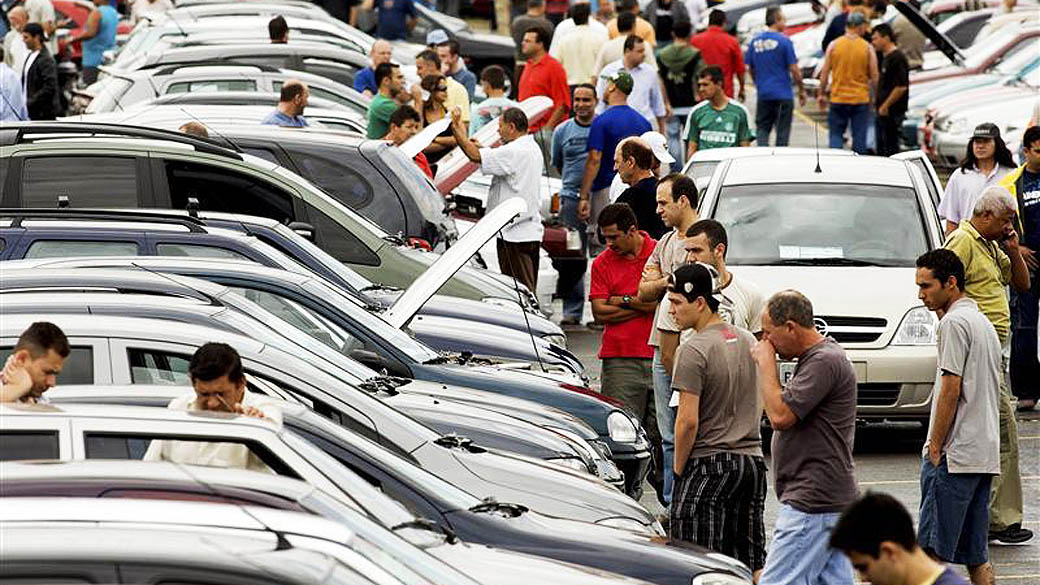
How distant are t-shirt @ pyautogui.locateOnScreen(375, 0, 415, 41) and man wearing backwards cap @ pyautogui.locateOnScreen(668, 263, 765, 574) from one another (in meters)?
22.8

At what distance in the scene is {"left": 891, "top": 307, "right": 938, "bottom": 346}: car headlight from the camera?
533 inches

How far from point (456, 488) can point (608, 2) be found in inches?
854

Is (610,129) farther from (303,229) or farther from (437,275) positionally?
(437,275)

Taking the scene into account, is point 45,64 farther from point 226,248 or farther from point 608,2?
point 226,248

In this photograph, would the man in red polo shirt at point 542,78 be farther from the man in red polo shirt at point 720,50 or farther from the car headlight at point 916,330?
the car headlight at point 916,330

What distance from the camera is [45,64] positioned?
24.2m

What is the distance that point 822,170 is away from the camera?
15.2m

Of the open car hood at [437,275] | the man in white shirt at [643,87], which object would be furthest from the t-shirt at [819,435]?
the man in white shirt at [643,87]

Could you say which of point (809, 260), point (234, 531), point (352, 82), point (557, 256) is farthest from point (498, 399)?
point (352, 82)

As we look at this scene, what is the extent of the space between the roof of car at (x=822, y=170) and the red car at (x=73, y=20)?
789 inches

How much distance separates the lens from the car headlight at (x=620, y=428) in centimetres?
1091

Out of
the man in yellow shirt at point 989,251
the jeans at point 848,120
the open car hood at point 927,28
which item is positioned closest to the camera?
the man in yellow shirt at point 989,251

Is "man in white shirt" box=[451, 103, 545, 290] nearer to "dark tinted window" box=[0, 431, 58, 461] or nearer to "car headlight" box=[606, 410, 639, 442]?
"car headlight" box=[606, 410, 639, 442]

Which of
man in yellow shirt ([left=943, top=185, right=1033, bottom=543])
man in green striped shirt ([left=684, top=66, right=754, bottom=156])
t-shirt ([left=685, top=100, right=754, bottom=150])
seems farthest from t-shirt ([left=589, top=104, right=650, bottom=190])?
man in yellow shirt ([left=943, top=185, right=1033, bottom=543])
